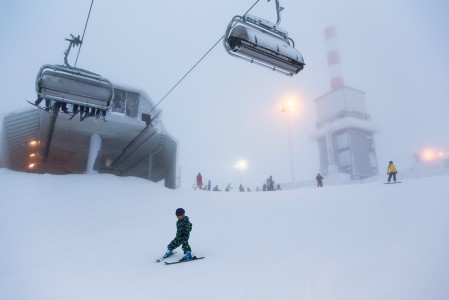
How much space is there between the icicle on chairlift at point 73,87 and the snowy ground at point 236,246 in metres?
3.42

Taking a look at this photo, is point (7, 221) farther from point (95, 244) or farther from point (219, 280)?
point (219, 280)

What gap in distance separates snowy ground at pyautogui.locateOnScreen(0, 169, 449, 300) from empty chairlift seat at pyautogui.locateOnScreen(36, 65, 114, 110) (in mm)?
3435

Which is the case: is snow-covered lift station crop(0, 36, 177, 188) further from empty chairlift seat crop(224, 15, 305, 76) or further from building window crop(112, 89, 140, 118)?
empty chairlift seat crop(224, 15, 305, 76)

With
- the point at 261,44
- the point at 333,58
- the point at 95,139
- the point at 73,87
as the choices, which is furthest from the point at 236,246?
the point at 333,58

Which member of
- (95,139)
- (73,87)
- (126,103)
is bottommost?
(73,87)

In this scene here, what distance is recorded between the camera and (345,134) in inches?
1960

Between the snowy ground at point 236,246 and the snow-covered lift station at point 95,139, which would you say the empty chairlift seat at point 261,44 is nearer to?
the snowy ground at point 236,246

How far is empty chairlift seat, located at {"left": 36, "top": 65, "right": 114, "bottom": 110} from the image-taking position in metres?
6.40

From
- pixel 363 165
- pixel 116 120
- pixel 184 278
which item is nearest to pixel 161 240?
pixel 184 278

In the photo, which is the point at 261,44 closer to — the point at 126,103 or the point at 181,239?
the point at 181,239

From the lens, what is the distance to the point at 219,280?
4336 millimetres

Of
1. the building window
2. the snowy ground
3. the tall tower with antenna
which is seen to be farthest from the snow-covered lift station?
the tall tower with antenna

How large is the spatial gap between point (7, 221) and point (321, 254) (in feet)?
27.9

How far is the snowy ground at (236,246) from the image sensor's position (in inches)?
154
